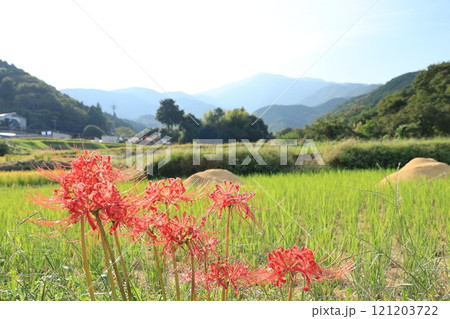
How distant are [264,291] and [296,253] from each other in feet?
4.74

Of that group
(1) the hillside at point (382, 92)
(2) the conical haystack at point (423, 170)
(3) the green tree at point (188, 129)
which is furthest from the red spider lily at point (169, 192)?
(1) the hillside at point (382, 92)

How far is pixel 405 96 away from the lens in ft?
110

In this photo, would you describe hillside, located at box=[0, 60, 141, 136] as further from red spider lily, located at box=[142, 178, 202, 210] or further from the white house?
red spider lily, located at box=[142, 178, 202, 210]

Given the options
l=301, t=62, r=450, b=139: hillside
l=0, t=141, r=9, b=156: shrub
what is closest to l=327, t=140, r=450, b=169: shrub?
l=301, t=62, r=450, b=139: hillside

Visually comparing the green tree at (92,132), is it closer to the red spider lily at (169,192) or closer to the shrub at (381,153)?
the shrub at (381,153)

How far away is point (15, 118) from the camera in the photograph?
39.4 meters

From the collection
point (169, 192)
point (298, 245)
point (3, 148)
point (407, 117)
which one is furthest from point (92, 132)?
point (169, 192)

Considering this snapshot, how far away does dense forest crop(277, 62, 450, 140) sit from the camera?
20.8 m

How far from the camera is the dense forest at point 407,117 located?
20750 millimetres

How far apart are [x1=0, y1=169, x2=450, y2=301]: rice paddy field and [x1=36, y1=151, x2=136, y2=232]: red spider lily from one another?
118 mm

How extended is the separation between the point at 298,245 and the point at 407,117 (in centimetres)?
2672

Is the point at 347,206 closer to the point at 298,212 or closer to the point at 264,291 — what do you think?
the point at 298,212

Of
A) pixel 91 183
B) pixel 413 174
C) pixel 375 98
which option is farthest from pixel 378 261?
pixel 375 98

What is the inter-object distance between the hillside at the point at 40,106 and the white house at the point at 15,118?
541 millimetres
